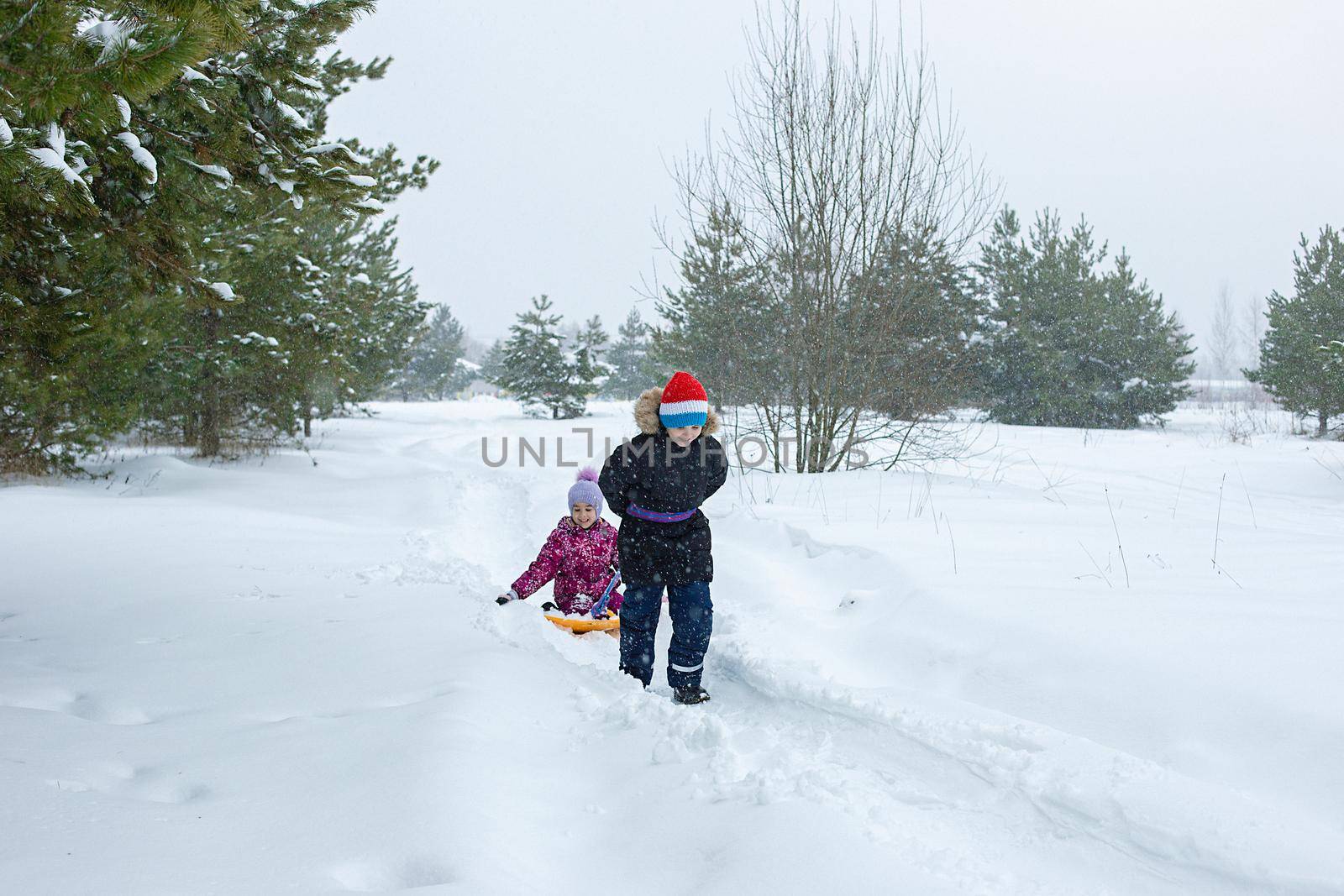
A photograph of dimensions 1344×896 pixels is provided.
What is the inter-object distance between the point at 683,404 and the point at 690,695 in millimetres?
1417

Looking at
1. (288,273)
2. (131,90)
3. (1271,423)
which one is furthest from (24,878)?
(1271,423)

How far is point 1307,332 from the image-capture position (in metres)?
19.5

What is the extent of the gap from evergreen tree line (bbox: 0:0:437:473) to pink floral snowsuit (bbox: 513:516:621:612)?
246 centimetres

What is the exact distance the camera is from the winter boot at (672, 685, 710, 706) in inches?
137

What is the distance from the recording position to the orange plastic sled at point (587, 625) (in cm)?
480

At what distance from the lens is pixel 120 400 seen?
8758 mm

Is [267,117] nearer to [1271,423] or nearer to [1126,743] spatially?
[1126,743]

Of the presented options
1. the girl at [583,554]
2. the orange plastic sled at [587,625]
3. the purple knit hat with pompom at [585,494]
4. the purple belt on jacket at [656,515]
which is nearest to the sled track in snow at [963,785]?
the purple belt on jacket at [656,515]

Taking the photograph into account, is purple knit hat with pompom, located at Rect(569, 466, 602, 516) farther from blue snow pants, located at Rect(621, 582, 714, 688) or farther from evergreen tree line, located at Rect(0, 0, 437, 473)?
evergreen tree line, located at Rect(0, 0, 437, 473)

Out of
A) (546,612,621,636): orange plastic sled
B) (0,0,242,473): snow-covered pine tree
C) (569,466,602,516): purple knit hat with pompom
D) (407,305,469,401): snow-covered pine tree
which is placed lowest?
(546,612,621,636): orange plastic sled

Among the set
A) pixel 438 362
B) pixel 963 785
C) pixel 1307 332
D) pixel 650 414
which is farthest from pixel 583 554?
pixel 438 362

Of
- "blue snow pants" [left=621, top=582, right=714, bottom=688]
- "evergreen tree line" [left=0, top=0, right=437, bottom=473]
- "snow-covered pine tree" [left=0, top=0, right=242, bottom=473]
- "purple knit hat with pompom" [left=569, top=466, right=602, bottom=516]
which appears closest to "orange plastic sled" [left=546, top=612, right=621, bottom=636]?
"purple knit hat with pompom" [left=569, top=466, right=602, bottom=516]

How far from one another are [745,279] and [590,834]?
7650 mm

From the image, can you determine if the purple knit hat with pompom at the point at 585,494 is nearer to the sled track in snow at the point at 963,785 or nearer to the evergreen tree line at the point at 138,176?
the sled track in snow at the point at 963,785
